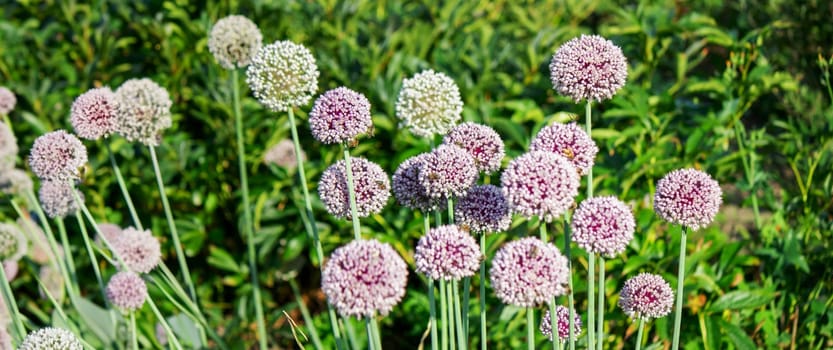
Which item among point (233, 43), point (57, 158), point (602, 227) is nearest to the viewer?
point (602, 227)

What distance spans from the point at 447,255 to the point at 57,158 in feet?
3.42

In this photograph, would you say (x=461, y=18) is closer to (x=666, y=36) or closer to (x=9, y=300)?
(x=666, y=36)

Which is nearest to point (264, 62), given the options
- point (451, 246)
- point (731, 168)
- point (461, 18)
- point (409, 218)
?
point (451, 246)

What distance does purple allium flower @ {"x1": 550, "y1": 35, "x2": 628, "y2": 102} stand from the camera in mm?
1590

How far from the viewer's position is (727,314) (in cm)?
249

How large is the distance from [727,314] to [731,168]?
544mm

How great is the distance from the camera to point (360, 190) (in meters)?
1.65

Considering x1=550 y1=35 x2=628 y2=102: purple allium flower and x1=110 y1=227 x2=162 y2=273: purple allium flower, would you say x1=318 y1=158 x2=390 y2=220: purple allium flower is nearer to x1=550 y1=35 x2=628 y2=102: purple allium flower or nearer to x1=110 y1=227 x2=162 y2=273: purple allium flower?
x1=550 y1=35 x2=628 y2=102: purple allium flower

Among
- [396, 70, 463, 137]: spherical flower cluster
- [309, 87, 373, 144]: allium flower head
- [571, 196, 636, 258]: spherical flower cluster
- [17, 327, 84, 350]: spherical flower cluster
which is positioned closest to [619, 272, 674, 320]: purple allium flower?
[571, 196, 636, 258]: spherical flower cluster

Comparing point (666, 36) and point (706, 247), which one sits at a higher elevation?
point (666, 36)

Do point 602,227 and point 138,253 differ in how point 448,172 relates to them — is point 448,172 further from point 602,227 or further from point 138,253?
point 138,253

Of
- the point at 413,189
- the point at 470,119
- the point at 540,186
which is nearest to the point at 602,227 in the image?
the point at 540,186

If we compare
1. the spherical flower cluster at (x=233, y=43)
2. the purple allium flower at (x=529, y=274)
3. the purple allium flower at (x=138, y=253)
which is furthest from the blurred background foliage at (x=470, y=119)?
the purple allium flower at (x=529, y=274)

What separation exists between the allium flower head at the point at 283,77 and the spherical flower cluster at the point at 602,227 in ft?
2.13
